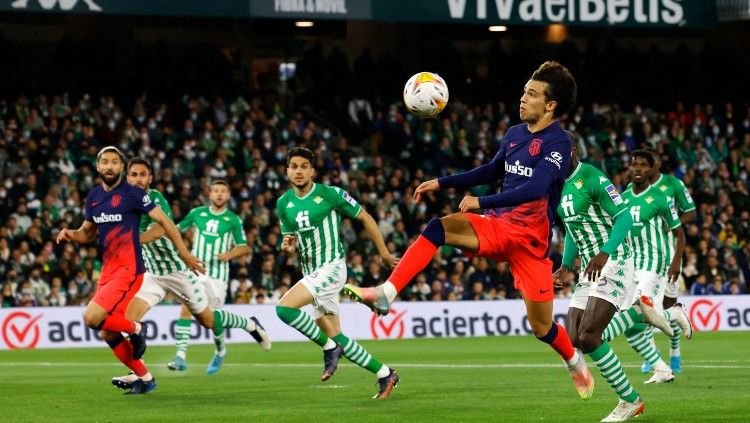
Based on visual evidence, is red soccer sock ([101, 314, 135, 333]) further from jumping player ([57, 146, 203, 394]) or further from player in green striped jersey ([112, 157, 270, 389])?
player in green striped jersey ([112, 157, 270, 389])

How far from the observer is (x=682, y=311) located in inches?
615

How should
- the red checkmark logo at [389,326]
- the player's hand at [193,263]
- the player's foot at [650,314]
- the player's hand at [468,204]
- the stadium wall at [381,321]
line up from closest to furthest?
the player's hand at [468,204] → the player's hand at [193,263] → the player's foot at [650,314] → the stadium wall at [381,321] → the red checkmark logo at [389,326]

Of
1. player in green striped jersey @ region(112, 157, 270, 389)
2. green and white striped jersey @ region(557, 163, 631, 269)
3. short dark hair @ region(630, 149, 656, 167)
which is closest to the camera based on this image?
green and white striped jersey @ region(557, 163, 631, 269)

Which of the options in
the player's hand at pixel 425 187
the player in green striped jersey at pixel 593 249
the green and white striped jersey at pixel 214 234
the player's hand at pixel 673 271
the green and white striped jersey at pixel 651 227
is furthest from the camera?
the green and white striped jersey at pixel 214 234

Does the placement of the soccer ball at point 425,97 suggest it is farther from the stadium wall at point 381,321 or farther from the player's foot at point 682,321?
the stadium wall at point 381,321

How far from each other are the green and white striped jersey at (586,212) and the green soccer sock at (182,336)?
20.8ft

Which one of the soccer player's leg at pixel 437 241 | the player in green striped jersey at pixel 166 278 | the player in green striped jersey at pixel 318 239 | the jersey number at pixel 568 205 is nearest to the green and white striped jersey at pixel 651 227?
the jersey number at pixel 568 205

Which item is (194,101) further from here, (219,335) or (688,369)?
(688,369)

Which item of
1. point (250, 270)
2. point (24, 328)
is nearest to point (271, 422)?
point (24, 328)

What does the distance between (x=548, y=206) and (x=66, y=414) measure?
14.4 feet

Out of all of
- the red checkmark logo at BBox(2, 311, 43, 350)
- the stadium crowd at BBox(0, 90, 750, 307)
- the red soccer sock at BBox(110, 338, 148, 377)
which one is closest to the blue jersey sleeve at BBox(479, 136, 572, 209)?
the red soccer sock at BBox(110, 338, 148, 377)

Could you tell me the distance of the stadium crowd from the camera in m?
27.4

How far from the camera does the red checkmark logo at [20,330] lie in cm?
2495

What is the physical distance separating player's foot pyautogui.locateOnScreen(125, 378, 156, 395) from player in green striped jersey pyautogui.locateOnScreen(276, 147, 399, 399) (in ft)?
5.33
